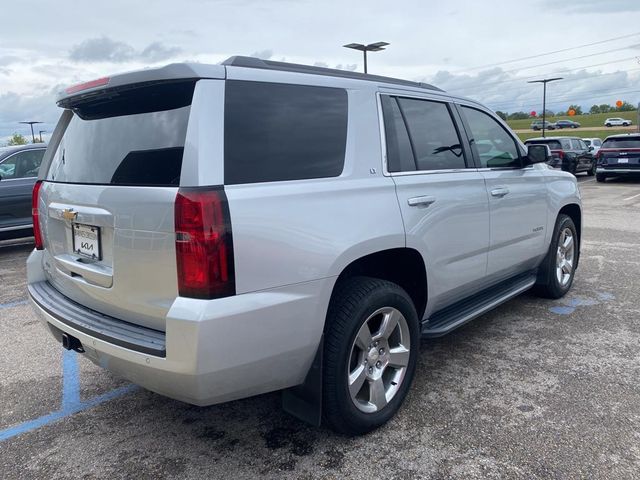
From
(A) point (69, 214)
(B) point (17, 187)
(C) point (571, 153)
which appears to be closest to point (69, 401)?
(A) point (69, 214)

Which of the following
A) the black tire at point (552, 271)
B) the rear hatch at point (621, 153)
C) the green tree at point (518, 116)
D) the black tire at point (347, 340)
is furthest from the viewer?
the green tree at point (518, 116)

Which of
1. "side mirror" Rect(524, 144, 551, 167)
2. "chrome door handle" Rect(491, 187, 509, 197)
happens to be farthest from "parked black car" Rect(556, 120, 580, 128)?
"chrome door handle" Rect(491, 187, 509, 197)

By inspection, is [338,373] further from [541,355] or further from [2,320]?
[2,320]

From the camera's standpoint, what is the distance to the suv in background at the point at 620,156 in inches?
689

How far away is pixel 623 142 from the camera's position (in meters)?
17.8

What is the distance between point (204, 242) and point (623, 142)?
1918 cm

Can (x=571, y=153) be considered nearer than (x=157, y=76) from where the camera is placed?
No

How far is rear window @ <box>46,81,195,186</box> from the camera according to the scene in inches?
91.9

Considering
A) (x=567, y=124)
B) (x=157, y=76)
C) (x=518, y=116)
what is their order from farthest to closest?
(x=518, y=116)
(x=567, y=124)
(x=157, y=76)

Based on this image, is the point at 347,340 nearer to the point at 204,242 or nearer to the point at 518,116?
the point at 204,242

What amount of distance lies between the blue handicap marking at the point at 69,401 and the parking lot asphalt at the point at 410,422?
0.01 metres

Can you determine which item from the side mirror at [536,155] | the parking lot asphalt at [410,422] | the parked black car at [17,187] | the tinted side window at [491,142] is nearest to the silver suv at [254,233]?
the parking lot asphalt at [410,422]

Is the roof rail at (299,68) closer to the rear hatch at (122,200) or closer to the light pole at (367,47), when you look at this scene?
the rear hatch at (122,200)

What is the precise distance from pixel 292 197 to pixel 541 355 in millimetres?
2487
